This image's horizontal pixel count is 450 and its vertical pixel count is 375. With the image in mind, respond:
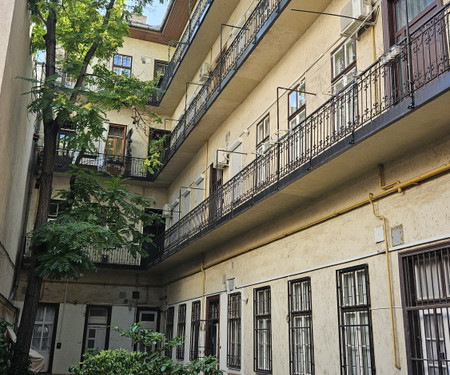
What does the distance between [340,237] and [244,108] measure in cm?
592

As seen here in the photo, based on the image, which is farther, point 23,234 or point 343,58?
point 23,234

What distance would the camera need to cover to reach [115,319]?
1911cm

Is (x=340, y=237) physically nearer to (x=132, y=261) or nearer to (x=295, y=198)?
(x=295, y=198)

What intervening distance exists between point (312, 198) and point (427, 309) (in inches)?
136

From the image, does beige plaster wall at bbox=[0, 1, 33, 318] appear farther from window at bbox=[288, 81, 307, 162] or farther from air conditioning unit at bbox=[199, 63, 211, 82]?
air conditioning unit at bbox=[199, 63, 211, 82]

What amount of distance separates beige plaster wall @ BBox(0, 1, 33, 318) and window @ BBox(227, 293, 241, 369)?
5.57 metres

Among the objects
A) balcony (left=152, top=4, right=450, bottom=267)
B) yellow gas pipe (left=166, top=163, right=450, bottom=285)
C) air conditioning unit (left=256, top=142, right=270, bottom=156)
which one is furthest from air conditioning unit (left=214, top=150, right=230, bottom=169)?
yellow gas pipe (left=166, top=163, right=450, bottom=285)

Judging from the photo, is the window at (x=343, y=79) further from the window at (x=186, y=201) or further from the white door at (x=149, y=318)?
the white door at (x=149, y=318)

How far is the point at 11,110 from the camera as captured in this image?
10109mm

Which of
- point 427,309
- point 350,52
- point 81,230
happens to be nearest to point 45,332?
point 81,230

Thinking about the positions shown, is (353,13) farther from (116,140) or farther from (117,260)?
(116,140)

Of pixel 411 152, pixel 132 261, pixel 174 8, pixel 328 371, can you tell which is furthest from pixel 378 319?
pixel 174 8

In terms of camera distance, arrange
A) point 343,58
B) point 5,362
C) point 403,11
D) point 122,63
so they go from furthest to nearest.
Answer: point 122,63 → point 343,58 → point 5,362 → point 403,11

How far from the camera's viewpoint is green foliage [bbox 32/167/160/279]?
33.4ft
